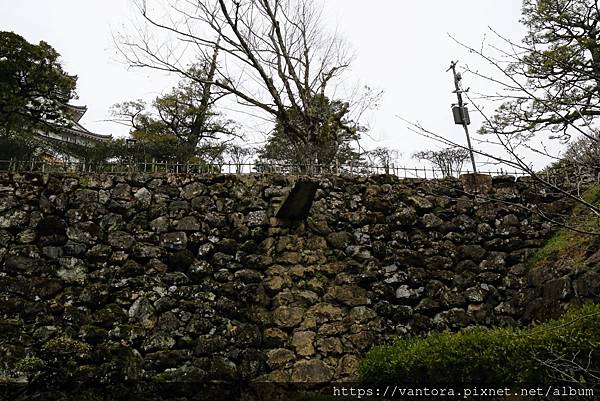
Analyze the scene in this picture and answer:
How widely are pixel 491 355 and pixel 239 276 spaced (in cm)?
338

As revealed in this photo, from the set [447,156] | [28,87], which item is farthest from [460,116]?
[28,87]

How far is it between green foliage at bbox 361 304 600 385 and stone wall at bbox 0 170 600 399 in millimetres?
1045

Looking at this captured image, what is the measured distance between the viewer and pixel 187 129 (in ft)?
43.5

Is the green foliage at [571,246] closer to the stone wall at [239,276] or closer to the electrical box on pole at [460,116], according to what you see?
the stone wall at [239,276]

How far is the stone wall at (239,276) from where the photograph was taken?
5664 millimetres

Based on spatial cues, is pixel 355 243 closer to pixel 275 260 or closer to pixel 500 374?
pixel 275 260

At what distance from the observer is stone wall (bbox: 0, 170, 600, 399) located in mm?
5664

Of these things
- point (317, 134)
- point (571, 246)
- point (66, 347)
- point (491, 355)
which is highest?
point (317, 134)

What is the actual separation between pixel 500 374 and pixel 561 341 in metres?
0.66

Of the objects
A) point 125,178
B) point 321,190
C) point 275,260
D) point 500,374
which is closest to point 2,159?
point 125,178

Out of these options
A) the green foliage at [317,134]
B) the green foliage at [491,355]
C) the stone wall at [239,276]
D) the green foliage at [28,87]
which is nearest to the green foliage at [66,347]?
the stone wall at [239,276]

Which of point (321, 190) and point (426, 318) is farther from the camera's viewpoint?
point (321, 190)

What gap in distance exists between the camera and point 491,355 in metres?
4.70

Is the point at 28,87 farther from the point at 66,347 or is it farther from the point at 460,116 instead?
the point at 460,116
